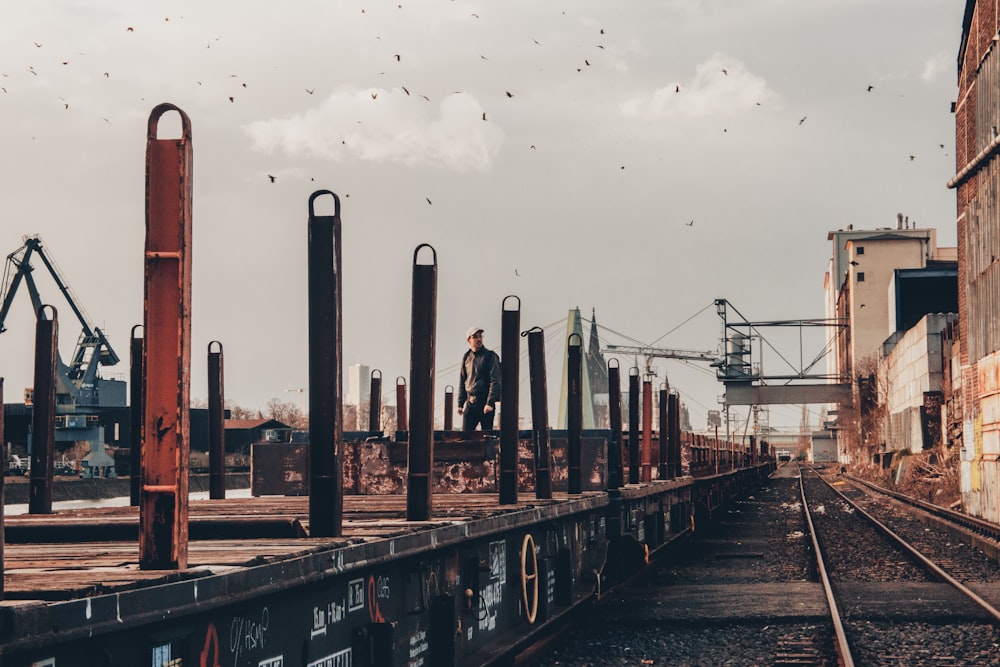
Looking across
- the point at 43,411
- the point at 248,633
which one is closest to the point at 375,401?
the point at 43,411

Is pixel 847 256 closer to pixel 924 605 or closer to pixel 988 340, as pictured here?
pixel 988 340

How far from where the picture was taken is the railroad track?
30.4ft

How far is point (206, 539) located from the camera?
5.57m

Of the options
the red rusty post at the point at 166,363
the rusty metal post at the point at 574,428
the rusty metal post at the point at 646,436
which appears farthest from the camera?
the rusty metal post at the point at 646,436

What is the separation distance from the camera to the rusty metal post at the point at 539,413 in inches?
380

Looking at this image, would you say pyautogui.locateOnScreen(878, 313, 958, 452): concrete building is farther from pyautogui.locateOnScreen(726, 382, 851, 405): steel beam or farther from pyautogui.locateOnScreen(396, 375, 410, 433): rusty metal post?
pyautogui.locateOnScreen(396, 375, 410, 433): rusty metal post

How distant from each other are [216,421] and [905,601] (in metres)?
7.27

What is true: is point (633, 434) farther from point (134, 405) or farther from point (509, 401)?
point (134, 405)

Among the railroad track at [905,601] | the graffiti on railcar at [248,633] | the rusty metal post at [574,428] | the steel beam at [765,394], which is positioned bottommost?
the railroad track at [905,601]

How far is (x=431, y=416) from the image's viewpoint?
6.97 meters

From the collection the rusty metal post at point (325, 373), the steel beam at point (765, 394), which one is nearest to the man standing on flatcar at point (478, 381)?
the rusty metal post at point (325, 373)

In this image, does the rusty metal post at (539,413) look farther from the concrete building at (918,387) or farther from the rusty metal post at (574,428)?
the concrete building at (918,387)

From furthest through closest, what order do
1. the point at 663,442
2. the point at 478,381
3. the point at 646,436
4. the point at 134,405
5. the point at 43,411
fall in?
the point at 663,442
the point at 646,436
the point at 478,381
the point at 134,405
the point at 43,411

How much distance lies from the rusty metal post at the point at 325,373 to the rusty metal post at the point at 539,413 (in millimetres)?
4153
